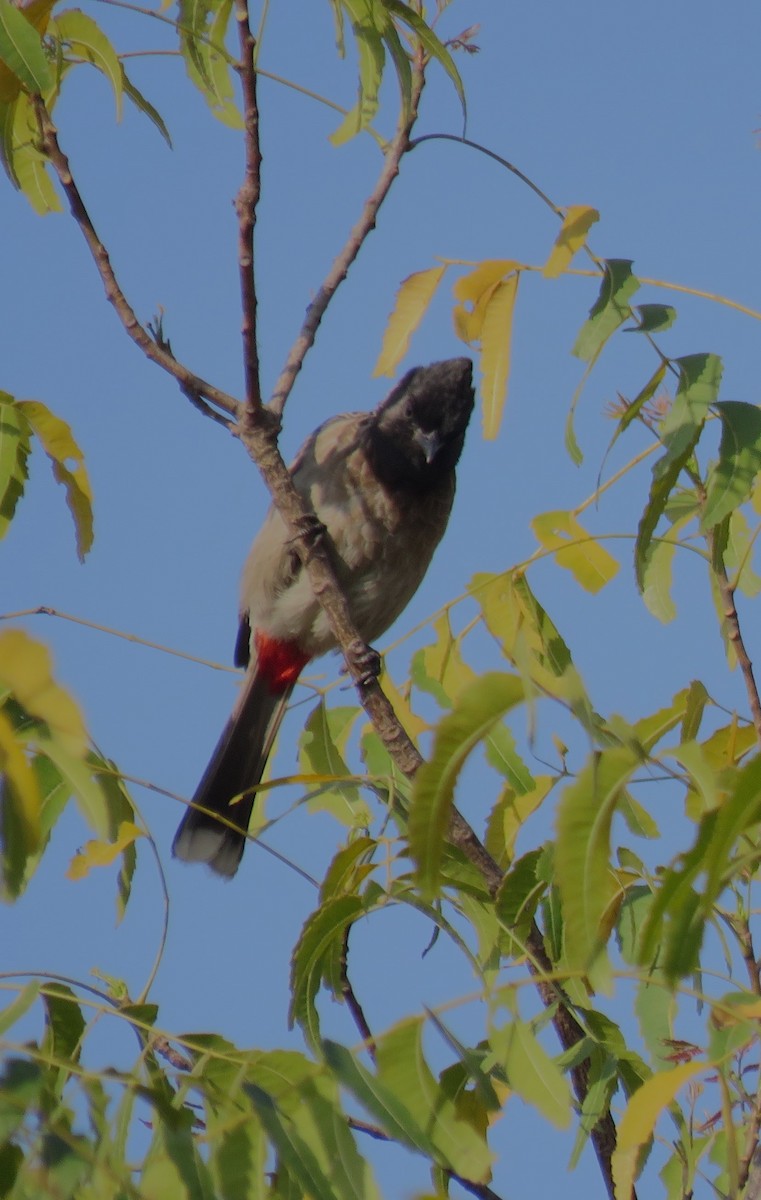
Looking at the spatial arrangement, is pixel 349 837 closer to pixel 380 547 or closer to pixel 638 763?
pixel 638 763

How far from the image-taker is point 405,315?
271 cm

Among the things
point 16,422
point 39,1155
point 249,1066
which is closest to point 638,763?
point 249,1066

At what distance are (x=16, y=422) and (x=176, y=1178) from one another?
1490mm

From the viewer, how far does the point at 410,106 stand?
2.81m

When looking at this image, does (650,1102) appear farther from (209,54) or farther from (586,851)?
(209,54)

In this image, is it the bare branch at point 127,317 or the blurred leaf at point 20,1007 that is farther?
the bare branch at point 127,317

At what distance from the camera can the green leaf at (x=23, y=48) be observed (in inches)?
85.8

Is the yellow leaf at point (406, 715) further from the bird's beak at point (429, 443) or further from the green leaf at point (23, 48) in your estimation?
the bird's beak at point (429, 443)

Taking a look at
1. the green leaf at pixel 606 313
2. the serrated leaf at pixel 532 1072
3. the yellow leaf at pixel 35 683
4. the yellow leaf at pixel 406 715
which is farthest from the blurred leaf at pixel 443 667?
the yellow leaf at pixel 35 683

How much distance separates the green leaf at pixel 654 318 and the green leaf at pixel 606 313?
5 cm

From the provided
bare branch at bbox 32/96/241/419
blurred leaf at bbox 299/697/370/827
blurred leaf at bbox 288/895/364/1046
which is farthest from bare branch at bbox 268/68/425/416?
blurred leaf at bbox 288/895/364/1046

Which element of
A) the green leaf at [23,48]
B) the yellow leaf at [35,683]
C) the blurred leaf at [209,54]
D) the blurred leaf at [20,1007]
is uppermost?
the blurred leaf at [209,54]

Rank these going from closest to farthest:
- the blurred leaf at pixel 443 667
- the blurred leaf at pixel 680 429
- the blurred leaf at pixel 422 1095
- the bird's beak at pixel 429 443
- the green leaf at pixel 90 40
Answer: the blurred leaf at pixel 422 1095, the blurred leaf at pixel 680 429, the green leaf at pixel 90 40, the blurred leaf at pixel 443 667, the bird's beak at pixel 429 443

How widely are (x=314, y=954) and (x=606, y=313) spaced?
117cm
